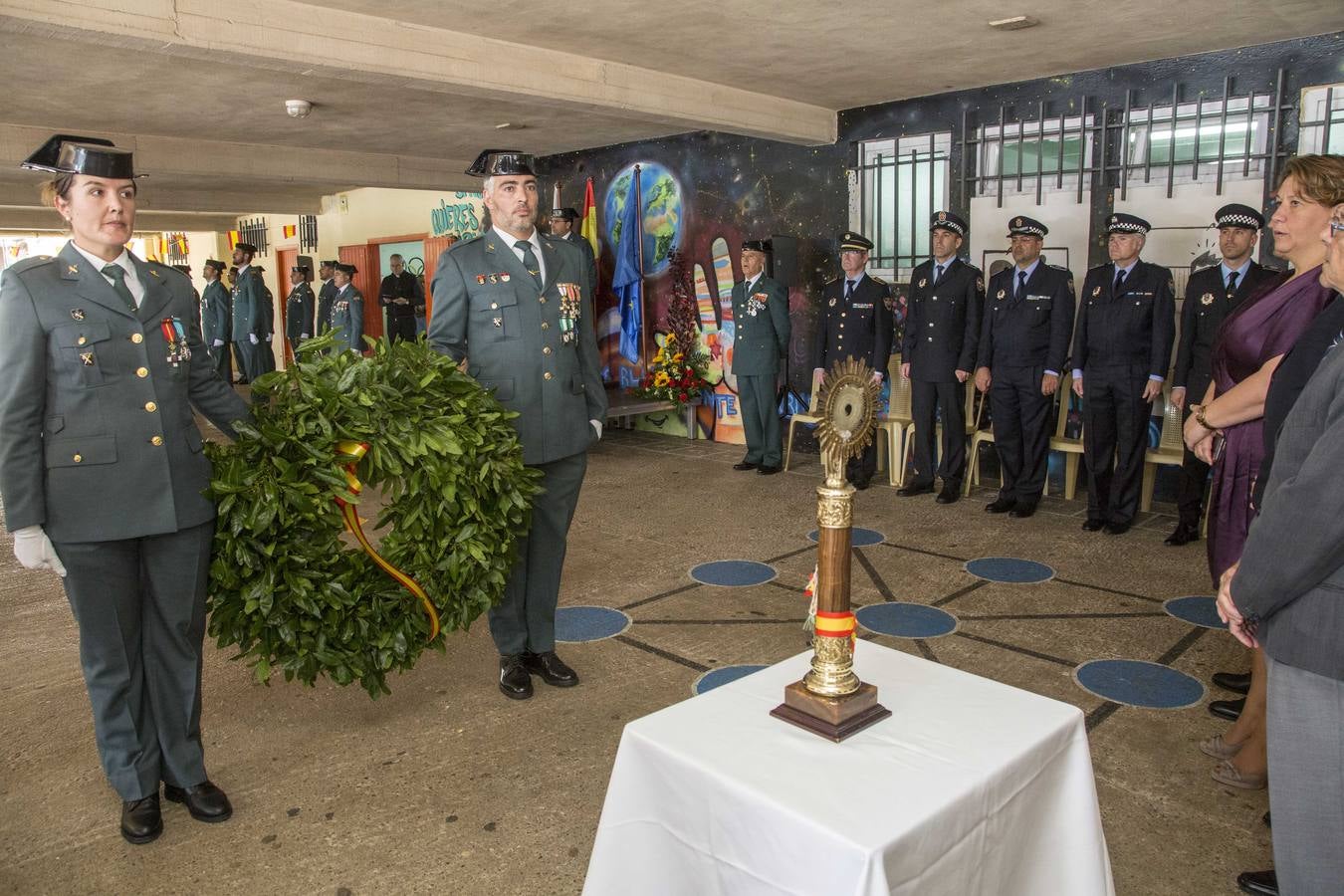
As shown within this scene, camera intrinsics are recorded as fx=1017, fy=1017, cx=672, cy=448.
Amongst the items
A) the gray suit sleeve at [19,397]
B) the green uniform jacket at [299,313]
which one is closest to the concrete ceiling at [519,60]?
the gray suit sleeve at [19,397]

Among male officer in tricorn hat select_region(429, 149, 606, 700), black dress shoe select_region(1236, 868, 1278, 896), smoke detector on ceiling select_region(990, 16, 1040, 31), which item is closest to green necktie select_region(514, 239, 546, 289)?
male officer in tricorn hat select_region(429, 149, 606, 700)

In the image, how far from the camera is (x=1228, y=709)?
3266 millimetres

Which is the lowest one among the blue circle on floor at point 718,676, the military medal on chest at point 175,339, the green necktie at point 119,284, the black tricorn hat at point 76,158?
the blue circle on floor at point 718,676

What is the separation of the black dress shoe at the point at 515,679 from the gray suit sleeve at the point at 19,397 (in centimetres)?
157

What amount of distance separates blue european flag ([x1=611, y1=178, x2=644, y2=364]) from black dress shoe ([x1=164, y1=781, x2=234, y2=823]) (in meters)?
7.27

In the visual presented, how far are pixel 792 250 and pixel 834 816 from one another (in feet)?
23.6

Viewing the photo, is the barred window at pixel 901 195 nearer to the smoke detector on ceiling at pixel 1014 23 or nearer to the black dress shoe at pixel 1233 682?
the smoke detector on ceiling at pixel 1014 23

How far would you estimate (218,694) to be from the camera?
3.57 m

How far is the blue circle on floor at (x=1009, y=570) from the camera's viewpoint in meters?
4.82

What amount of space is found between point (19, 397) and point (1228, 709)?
3555mm

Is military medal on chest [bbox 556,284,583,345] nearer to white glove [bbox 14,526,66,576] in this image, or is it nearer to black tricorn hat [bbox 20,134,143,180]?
black tricorn hat [bbox 20,134,143,180]

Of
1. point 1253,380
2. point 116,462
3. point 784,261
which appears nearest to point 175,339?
point 116,462

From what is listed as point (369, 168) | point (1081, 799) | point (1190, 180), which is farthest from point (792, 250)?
point (1081, 799)

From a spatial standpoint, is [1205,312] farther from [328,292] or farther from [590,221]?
[328,292]
